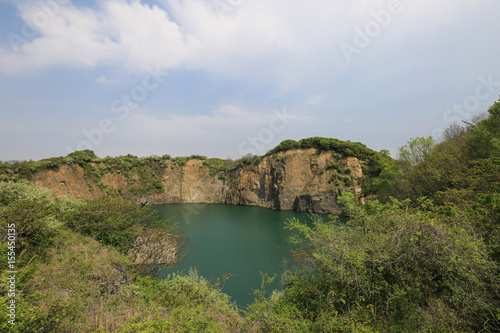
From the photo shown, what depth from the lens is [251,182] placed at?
47344 millimetres

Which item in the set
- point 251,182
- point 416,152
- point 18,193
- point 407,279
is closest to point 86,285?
point 18,193

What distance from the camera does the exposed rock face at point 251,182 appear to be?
35.5 meters

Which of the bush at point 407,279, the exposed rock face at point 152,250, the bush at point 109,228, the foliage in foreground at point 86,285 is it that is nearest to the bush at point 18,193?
the foliage in foreground at point 86,285

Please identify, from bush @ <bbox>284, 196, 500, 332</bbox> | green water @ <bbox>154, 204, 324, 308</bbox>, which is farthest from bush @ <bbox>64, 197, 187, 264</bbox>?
bush @ <bbox>284, 196, 500, 332</bbox>

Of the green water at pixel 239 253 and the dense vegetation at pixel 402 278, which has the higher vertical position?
the dense vegetation at pixel 402 278

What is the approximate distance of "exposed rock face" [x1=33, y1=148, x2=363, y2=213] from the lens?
35500mm

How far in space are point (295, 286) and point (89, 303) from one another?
245 inches

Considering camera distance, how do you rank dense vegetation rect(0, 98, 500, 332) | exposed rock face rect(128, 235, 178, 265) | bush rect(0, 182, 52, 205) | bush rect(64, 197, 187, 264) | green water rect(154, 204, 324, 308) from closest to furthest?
dense vegetation rect(0, 98, 500, 332) → bush rect(0, 182, 52, 205) → bush rect(64, 197, 187, 264) → exposed rock face rect(128, 235, 178, 265) → green water rect(154, 204, 324, 308)

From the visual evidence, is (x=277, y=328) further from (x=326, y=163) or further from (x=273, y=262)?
(x=326, y=163)

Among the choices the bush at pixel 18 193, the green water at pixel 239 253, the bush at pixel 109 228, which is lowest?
the green water at pixel 239 253

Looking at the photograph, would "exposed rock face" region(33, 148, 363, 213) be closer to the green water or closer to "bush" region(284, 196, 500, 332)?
the green water

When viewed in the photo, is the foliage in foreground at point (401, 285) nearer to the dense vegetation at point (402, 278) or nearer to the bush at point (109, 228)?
the dense vegetation at point (402, 278)

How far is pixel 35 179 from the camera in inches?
1248

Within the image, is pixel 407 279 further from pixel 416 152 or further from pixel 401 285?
pixel 416 152
